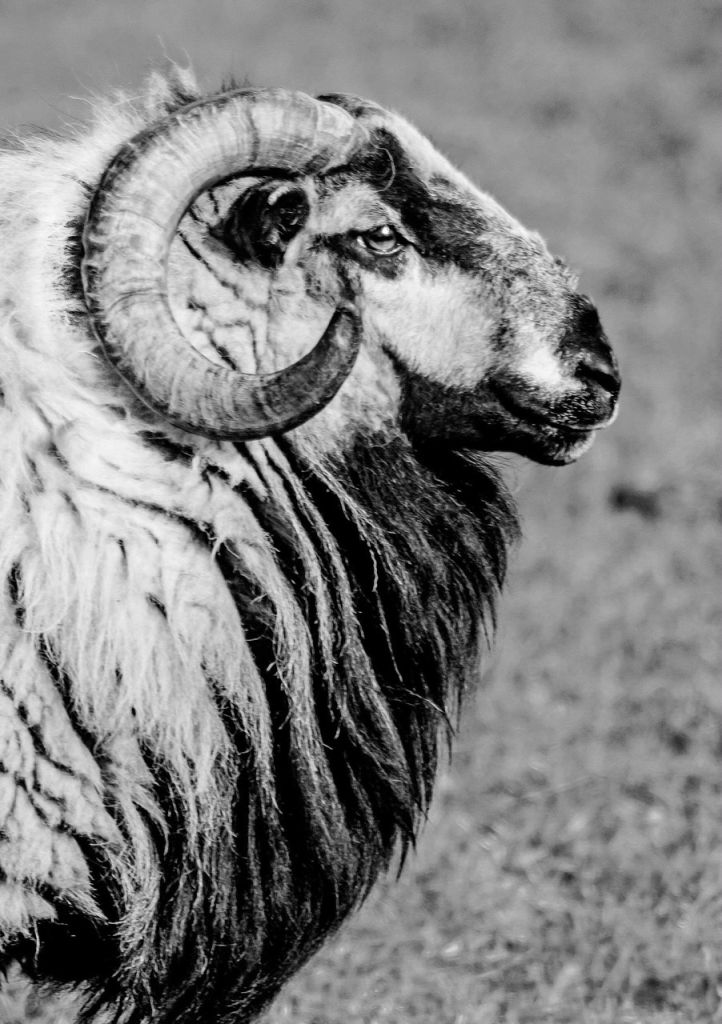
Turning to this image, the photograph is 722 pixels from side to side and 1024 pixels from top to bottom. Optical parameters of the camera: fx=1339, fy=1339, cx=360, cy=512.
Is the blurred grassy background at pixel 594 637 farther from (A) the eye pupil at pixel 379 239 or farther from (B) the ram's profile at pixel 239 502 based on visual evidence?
(A) the eye pupil at pixel 379 239

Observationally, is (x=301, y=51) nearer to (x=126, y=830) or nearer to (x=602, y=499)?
(x=602, y=499)

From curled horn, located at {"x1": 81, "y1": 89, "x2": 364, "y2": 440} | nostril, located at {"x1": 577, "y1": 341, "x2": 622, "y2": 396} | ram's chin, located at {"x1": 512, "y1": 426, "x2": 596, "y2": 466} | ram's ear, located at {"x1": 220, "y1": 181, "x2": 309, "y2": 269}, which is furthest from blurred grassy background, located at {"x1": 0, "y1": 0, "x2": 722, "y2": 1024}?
curled horn, located at {"x1": 81, "y1": 89, "x2": 364, "y2": 440}

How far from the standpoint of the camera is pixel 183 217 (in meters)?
2.96

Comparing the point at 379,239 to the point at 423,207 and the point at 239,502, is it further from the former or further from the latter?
the point at 239,502

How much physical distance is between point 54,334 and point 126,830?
3.49 ft

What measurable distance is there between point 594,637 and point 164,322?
10.9 ft

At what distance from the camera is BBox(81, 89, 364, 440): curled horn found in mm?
2705

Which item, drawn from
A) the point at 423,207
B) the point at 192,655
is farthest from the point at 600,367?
the point at 192,655

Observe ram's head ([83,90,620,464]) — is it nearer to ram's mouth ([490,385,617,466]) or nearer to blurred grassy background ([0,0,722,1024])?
ram's mouth ([490,385,617,466])

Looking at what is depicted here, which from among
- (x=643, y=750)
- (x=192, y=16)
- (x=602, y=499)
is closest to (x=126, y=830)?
(x=643, y=750)

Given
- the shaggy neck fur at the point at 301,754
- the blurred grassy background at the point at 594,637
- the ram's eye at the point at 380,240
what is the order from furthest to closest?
the blurred grassy background at the point at 594,637, the ram's eye at the point at 380,240, the shaggy neck fur at the point at 301,754

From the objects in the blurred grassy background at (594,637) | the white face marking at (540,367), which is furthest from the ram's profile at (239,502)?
the blurred grassy background at (594,637)

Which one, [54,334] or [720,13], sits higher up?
[720,13]

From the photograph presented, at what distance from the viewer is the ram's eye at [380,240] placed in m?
3.08
